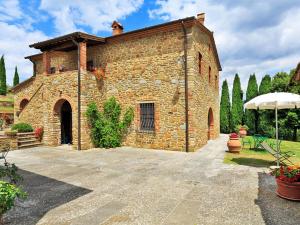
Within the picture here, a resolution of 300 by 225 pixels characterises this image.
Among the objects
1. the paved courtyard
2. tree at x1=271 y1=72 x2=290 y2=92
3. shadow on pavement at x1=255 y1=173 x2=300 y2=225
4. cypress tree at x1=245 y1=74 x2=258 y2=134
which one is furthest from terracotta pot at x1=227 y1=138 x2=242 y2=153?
cypress tree at x1=245 y1=74 x2=258 y2=134

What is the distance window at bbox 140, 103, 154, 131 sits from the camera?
37.3 ft

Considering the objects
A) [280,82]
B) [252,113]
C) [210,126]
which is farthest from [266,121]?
[210,126]

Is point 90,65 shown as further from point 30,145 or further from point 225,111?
point 225,111

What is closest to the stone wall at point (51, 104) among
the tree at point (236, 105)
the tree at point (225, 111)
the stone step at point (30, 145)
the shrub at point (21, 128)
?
the stone step at point (30, 145)

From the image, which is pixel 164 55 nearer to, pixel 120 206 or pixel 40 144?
pixel 120 206

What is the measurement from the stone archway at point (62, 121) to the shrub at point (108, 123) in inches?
93.8

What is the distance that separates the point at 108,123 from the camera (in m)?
11.7

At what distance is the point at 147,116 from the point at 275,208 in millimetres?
8058

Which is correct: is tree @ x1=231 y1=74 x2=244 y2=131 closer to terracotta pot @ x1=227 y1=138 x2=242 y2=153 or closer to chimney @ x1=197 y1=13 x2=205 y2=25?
chimney @ x1=197 y1=13 x2=205 y2=25

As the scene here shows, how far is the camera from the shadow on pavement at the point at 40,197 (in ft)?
12.4

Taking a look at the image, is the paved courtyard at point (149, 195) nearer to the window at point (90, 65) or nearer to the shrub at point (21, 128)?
the shrub at point (21, 128)

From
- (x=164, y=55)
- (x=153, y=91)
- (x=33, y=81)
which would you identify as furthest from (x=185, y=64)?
(x=33, y=81)

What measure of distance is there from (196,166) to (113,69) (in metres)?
7.77

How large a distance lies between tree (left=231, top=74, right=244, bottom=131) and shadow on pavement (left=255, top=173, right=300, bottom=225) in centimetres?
1797
